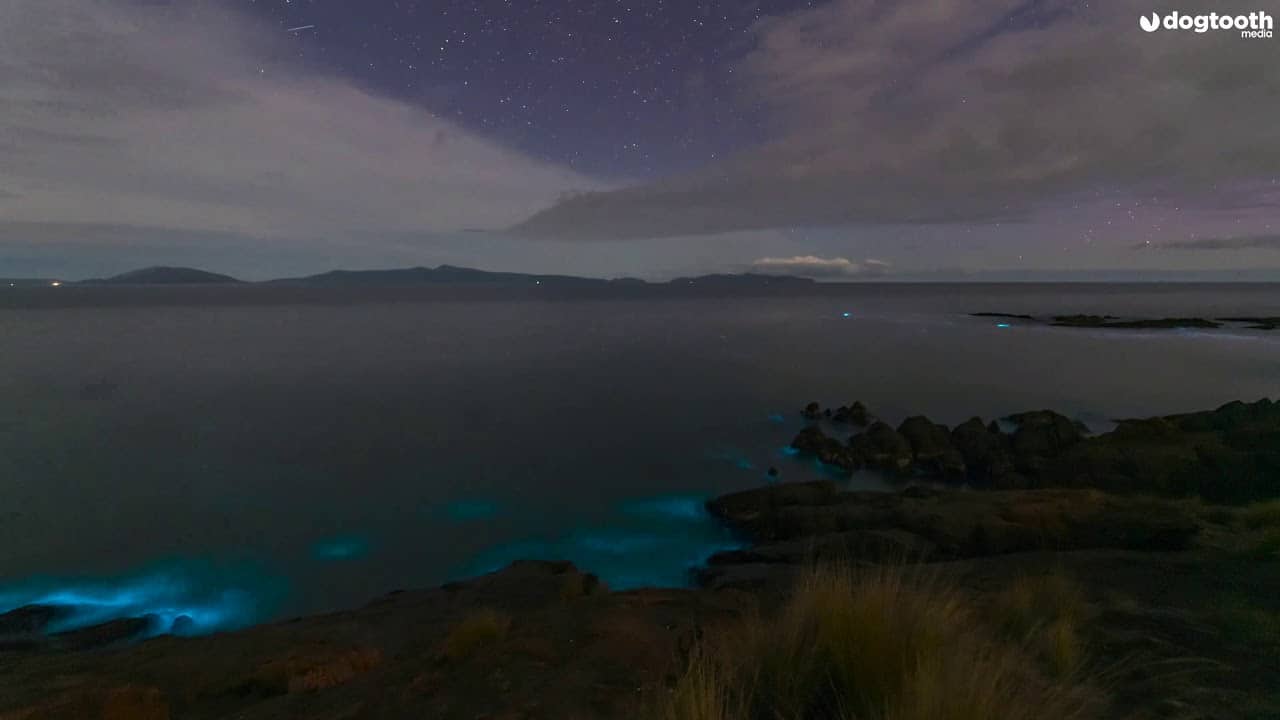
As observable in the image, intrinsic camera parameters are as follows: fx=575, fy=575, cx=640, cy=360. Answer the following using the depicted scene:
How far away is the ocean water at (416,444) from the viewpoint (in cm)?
1578

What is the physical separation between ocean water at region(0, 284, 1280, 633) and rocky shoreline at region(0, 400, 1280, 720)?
3.24m

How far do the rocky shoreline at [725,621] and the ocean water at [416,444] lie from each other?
10.6 ft

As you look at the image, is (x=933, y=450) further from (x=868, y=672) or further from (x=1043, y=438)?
(x=868, y=672)

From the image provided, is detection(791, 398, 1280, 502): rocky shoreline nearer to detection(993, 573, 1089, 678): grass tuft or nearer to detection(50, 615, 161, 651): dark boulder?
detection(993, 573, 1089, 678): grass tuft

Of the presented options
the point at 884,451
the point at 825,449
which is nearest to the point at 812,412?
the point at 825,449

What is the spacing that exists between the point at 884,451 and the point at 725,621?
17.8m

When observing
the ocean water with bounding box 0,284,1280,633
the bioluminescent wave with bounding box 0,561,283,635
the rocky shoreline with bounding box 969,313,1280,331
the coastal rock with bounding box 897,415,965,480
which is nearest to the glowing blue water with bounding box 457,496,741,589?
the ocean water with bounding box 0,284,1280,633

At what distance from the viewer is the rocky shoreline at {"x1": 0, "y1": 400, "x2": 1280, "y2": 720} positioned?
5.33m

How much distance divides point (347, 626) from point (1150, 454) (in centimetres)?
2400

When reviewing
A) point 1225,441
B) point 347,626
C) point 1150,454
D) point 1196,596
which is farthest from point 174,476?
point 1225,441

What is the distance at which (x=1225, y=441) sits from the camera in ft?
64.5

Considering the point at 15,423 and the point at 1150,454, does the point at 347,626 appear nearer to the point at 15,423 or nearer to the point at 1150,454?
the point at 1150,454

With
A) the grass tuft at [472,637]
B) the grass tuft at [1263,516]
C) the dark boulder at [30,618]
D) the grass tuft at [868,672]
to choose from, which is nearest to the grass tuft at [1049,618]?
the grass tuft at [868,672]

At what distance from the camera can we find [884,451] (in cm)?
2323
